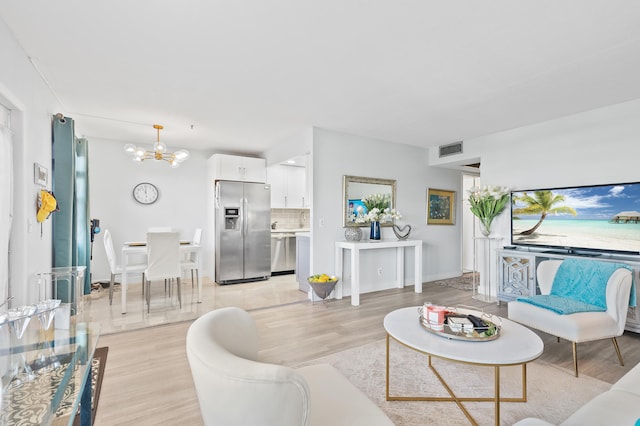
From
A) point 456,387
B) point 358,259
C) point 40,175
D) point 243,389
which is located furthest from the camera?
point 358,259

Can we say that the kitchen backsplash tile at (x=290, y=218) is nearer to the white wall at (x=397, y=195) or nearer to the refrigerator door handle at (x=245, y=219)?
the refrigerator door handle at (x=245, y=219)

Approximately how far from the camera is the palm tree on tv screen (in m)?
3.85

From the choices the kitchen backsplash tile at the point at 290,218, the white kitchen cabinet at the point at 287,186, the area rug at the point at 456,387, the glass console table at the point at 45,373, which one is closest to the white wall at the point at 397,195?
the white kitchen cabinet at the point at 287,186

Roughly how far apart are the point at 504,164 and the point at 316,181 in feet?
9.29

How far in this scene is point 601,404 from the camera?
133cm

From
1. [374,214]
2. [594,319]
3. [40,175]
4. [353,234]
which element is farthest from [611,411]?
[40,175]

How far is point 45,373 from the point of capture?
127 cm

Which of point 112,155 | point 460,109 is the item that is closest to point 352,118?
point 460,109

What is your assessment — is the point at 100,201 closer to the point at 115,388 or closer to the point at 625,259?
the point at 115,388

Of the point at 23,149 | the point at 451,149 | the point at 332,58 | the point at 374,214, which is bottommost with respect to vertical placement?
the point at 374,214

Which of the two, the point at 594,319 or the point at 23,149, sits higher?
the point at 23,149

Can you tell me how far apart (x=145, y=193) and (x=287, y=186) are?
2.64 metres

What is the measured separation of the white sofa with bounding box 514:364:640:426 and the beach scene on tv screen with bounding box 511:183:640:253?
8.59 feet

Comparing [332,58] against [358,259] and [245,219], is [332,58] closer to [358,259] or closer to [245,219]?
[358,259]
